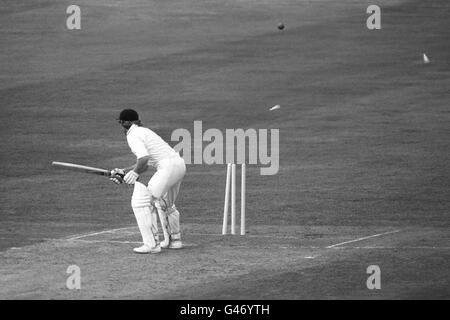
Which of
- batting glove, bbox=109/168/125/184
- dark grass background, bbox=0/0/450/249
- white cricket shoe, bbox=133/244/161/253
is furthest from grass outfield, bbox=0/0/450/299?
batting glove, bbox=109/168/125/184

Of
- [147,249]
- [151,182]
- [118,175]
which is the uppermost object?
[118,175]

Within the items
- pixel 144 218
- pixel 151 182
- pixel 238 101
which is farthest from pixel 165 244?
pixel 238 101

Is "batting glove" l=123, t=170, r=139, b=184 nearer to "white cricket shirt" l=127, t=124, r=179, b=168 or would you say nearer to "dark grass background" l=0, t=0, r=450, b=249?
"white cricket shirt" l=127, t=124, r=179, b=168

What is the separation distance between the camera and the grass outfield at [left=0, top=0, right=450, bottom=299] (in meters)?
15.7

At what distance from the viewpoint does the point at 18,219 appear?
22.8 meters

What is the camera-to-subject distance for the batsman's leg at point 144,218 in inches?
664

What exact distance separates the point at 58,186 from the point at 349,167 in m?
6.99

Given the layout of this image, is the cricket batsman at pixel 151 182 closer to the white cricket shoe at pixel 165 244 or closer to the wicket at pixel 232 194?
the white cricket shoe at pixel 165 244

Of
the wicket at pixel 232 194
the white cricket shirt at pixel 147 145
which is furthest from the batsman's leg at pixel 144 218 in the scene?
the wicket at pixel 232 194

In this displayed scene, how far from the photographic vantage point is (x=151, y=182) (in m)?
17.0

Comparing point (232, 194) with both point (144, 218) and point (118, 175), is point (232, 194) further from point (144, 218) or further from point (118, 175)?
point (118, 175)

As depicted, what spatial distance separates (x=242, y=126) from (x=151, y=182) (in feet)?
50.6
